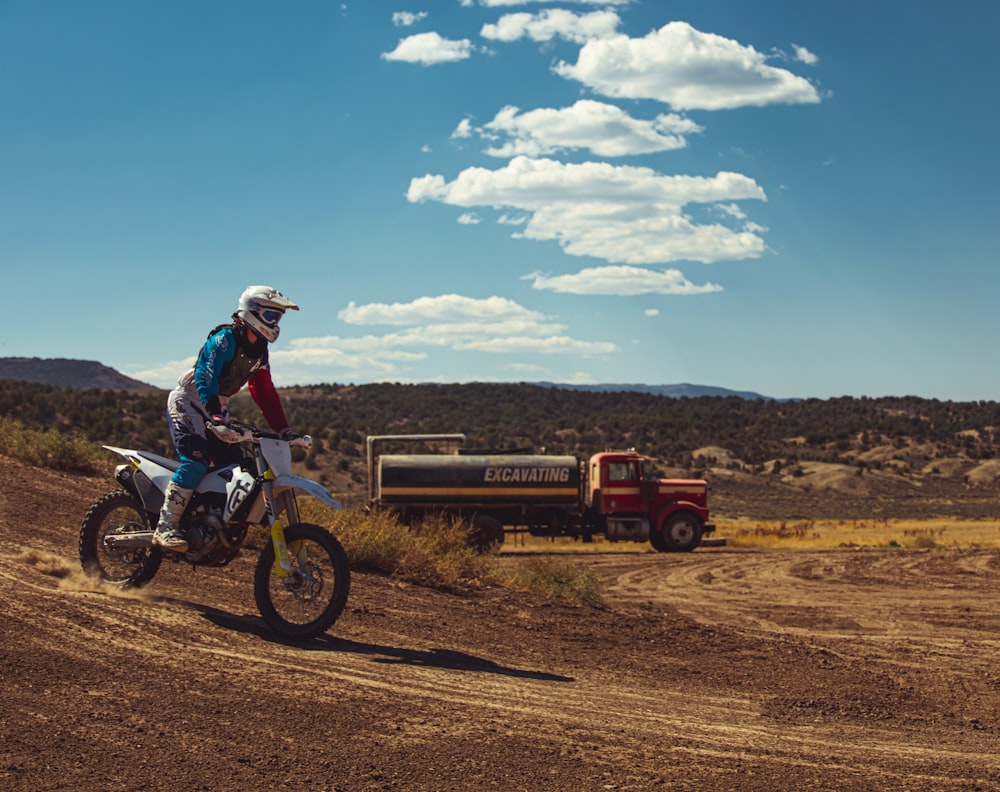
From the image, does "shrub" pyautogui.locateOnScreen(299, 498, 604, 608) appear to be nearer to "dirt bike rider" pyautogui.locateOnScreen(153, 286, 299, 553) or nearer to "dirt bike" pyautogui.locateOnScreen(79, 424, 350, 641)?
"dirt bike" pyautogui.locateOnScreen(79, 424, 350, 641)

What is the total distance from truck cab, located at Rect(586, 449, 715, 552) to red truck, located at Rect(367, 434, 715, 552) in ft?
0.10

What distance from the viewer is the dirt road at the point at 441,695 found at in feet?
18.2

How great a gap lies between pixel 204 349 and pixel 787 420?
9362 centimetres

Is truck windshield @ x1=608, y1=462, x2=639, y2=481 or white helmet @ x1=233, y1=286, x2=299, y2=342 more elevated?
white helmet @ x1=233, y1=286, x2=299, y2=342

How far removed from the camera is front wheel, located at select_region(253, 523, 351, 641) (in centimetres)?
830

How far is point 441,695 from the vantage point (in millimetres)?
7059

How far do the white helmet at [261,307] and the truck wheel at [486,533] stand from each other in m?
21.3

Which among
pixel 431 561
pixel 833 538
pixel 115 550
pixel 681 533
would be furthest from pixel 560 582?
pixel 833 538

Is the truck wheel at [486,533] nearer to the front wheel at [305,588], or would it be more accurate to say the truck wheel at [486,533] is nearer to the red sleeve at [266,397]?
the red sleeve at [266,397]

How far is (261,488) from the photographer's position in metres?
8.43

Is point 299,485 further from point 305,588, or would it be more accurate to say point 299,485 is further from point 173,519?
point 173,519

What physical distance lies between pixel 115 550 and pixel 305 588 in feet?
6.98

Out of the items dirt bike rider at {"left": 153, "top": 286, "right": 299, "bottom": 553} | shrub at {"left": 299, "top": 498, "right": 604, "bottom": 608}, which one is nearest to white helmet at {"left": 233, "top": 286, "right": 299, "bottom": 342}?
dirt bike rider at {"left": 153, "top": 286, "right": 299, "bottom": 553}

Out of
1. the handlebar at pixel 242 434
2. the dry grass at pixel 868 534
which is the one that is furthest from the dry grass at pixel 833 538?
the handlebar at pixel 242 434
